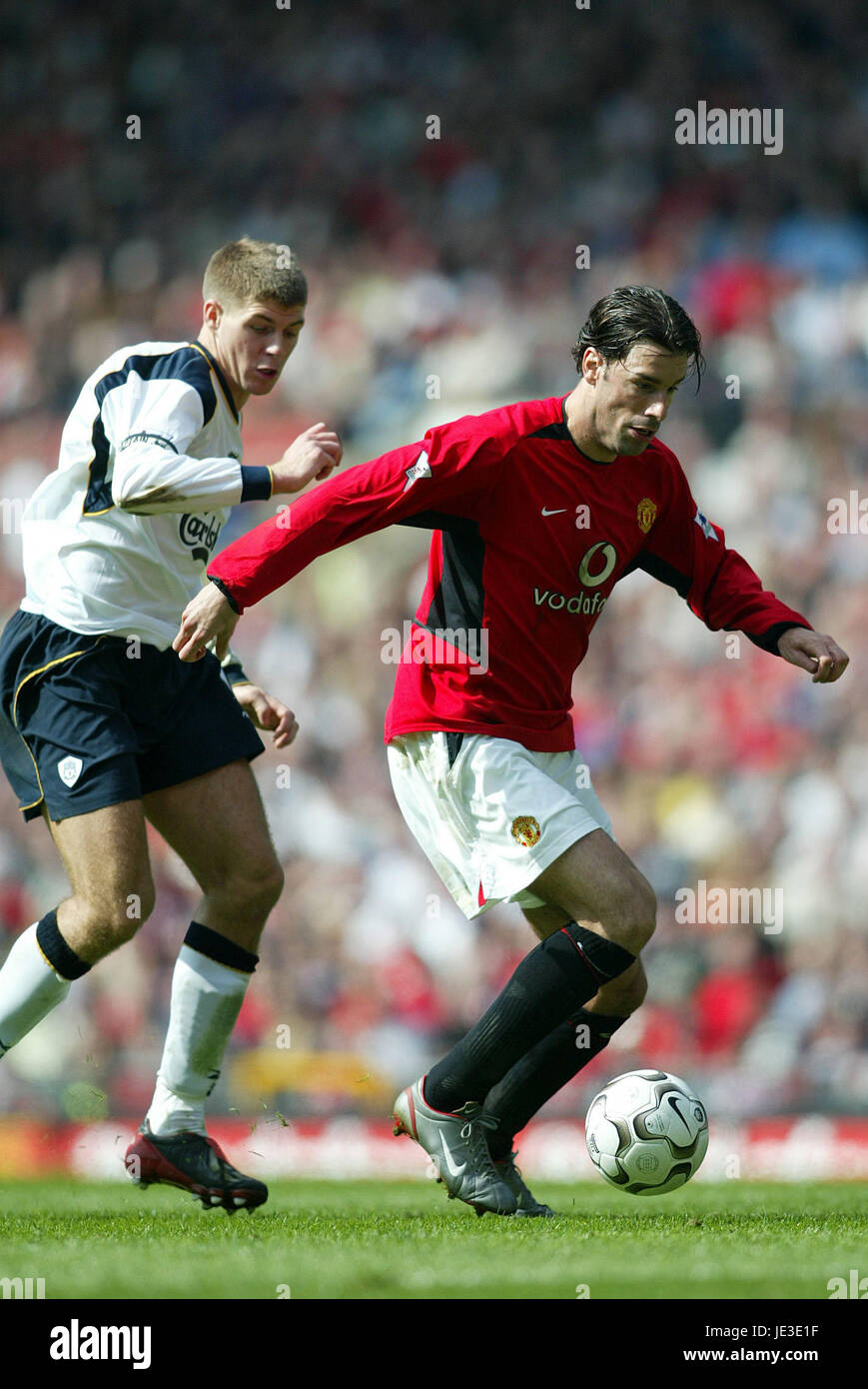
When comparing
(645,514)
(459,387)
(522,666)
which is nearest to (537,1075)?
(522,666)

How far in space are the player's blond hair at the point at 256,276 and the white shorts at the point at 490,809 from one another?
129 centimetres

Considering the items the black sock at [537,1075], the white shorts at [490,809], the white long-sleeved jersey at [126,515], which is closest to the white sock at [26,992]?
the white long-sleeved jersey at [126,515]

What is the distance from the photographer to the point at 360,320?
11.7 metres

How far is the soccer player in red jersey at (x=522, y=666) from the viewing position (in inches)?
167

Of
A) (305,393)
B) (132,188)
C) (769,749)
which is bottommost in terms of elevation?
(769,749)

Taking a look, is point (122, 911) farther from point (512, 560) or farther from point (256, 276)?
point (256, 276)

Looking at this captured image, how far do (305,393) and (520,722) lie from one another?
752 cm

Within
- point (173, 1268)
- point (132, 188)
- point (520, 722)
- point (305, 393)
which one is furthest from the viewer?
point (132, 188)

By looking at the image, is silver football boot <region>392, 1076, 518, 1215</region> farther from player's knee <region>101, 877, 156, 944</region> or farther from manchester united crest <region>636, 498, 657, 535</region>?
manchester united crest <region>636, 498, 657, 535</region>

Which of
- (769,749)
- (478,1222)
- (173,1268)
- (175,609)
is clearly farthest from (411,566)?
(173,1268)

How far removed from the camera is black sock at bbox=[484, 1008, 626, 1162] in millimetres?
4484

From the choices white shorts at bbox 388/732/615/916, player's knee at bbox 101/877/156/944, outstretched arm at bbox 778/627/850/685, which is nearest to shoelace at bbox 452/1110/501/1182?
white shorts at bbox 388/732/615/916

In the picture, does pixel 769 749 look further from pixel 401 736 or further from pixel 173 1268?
pixel 173 1268

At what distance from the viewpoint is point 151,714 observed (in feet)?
15.1
